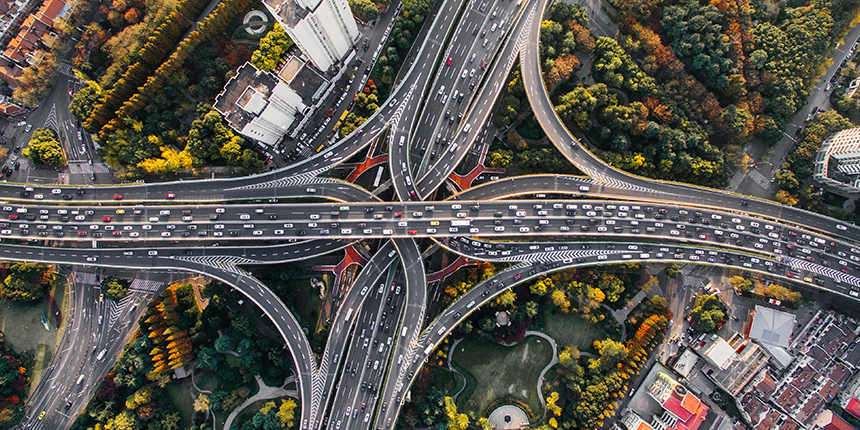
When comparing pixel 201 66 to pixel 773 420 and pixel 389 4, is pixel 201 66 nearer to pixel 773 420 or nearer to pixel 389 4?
pixel 389 4

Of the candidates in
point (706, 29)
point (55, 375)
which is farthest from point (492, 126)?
point (55, 375)

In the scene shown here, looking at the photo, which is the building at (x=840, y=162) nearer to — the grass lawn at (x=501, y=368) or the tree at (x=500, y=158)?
the tree at (x=500, y=158)

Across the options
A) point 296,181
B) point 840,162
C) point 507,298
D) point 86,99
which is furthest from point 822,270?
point 86,99

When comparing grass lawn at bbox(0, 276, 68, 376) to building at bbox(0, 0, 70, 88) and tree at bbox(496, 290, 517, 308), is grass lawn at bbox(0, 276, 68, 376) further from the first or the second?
tree at bbox(496, 290, 517, 308)

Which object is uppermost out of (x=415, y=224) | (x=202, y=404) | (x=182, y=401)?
(x=415, y=224)

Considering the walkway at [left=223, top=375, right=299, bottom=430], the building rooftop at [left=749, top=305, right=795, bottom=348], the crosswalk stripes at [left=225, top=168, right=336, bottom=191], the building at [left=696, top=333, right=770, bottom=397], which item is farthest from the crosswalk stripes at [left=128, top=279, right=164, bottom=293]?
the building rooftop at [left=749, top=305, right=795, bottom=348]

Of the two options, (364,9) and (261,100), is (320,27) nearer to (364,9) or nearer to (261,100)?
(364,9)

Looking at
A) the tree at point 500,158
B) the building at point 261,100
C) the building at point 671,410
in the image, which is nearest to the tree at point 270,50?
the building at point 261,100
